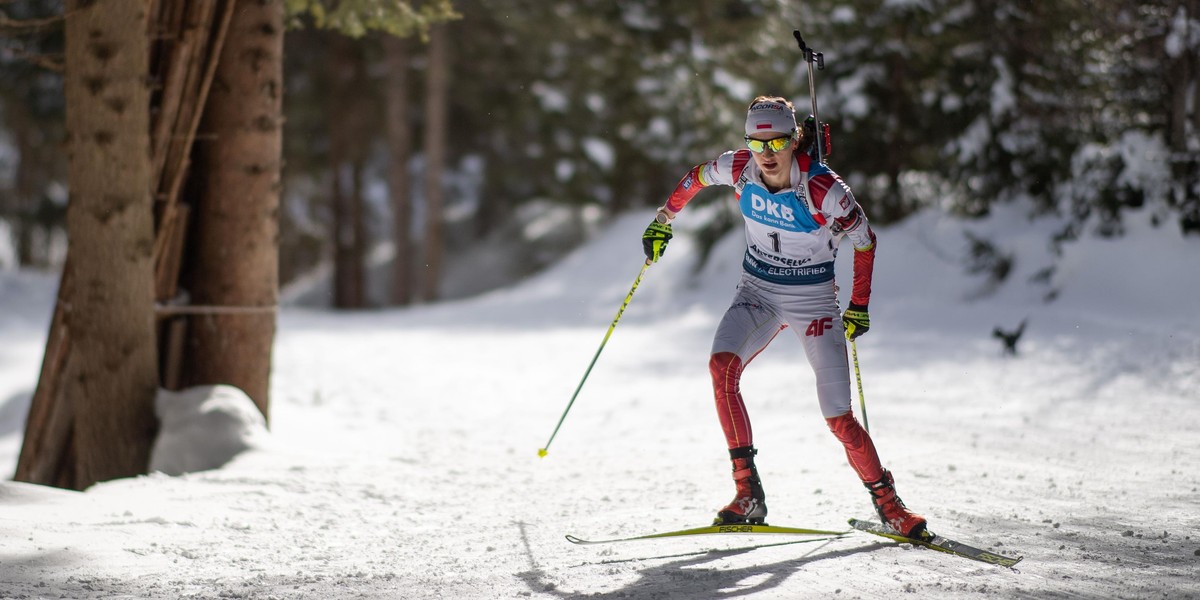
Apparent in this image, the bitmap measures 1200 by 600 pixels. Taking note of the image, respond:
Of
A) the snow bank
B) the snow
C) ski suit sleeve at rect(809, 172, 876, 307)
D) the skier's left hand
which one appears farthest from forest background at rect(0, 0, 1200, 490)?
the skier's left hand

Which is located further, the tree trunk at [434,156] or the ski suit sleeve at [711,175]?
the tree trunk at [434,156]

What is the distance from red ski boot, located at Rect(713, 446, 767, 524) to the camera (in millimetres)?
5363

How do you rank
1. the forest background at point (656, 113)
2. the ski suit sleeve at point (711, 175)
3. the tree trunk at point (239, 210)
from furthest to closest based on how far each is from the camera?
the forest background at point (656, 113) < the tree trunk at point (239, 210) < the ski suit sleeve at point (711, 175)

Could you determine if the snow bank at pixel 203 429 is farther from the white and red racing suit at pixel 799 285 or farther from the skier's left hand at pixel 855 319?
the skier's left hand at pixel 855 319

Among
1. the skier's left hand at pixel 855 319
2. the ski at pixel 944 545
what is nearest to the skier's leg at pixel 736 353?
the skier's left hand at pixel 855 319

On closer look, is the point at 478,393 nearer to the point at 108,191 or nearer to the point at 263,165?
the point at 263,165

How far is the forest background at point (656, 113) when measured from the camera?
1283 cm

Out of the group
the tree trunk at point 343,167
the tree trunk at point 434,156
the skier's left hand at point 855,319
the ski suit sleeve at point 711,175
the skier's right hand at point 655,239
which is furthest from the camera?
the tree trunk at point 343,167

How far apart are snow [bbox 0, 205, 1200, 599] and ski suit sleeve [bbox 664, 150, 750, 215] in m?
1.58

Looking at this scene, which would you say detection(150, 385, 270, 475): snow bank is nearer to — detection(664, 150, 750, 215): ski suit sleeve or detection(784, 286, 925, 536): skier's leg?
detection(664, 150, 750, 215): ski suit sleeve

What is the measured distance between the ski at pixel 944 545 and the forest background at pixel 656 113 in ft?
17.0

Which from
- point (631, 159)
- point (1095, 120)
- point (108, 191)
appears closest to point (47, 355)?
point (108, 191)

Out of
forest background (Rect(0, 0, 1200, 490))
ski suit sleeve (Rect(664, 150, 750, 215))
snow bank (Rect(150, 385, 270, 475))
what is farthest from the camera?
forest background (Rect(0, 0, 1200, 490))

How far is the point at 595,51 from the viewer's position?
72.2 ft
